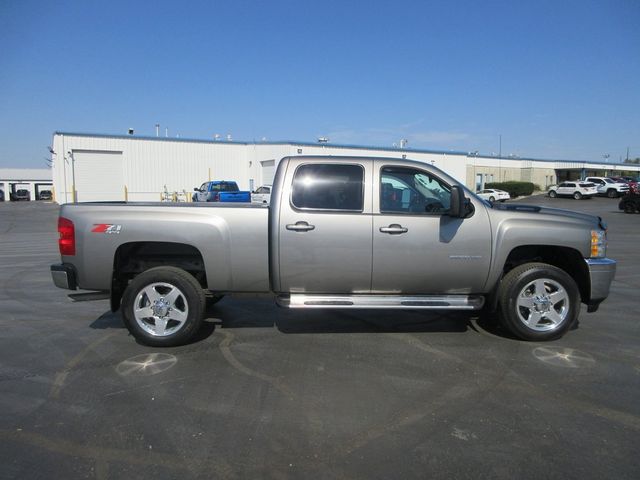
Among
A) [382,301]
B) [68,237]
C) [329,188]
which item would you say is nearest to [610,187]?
[382,301]

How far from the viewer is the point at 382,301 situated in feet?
16.4

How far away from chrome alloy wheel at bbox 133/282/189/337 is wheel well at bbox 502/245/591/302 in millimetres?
3622

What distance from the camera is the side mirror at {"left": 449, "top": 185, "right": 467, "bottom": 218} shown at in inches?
190

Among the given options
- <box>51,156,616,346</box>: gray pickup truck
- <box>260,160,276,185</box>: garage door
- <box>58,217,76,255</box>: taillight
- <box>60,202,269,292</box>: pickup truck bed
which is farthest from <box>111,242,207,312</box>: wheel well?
<box>260,160,276,185</box>: garage door

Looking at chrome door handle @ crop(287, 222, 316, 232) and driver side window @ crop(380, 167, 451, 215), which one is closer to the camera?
chrome door handle @ crop(287, 222, 316, 232)

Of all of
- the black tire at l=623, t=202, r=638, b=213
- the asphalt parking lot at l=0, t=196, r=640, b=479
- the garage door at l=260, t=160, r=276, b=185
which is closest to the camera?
the asphalt parking lot at l=0, t=196, r=640, b=479

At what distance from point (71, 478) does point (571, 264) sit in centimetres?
521

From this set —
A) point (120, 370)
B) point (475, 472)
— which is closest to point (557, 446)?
point (475, 472)

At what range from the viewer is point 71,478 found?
283 cm

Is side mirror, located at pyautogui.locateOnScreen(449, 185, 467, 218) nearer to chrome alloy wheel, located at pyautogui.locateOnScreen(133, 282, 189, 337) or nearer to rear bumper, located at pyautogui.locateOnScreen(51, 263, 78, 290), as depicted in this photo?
chrome alloy wheel, located at pyautogui.locateOnScreen(133, 282, 189, 337)

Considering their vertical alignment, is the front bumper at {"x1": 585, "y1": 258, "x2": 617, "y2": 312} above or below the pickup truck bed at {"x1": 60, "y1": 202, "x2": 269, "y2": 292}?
below

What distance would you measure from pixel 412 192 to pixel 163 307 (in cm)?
292

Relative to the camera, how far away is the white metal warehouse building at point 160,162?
3756 centimetres

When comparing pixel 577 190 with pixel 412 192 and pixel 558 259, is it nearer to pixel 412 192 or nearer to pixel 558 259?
pixel 558 259
